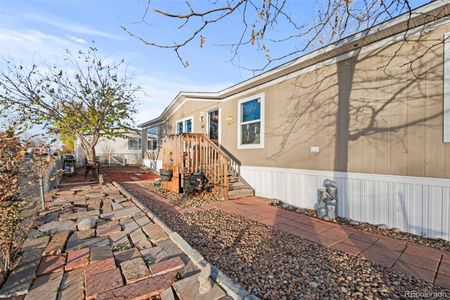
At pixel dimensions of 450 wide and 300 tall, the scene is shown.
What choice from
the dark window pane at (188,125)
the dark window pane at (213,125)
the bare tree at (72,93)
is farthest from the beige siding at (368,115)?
the bare tree at (72,93)

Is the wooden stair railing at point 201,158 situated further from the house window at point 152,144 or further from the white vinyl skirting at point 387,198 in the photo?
the house window at point 152,144

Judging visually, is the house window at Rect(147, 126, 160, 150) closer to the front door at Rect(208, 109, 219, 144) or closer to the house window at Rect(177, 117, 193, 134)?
the house window at Rect(177, 117, 193, 134)

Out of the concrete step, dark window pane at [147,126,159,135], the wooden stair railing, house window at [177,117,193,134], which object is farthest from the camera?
dark window pane at [147,126,159,135]

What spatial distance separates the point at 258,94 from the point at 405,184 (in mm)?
4075

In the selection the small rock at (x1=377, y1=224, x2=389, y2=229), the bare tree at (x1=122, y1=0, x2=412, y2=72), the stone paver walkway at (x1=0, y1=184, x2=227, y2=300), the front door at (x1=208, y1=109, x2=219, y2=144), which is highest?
the bare tree at (x1=122, y1=0, x2=412, y2=72)

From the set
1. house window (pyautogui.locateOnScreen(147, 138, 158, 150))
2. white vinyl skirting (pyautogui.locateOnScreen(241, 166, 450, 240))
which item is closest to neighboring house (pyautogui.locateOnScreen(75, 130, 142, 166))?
house window (pyautogui.locateOnScreen(147, 138, 158, 150))

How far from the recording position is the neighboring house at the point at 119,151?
18859 millimetres

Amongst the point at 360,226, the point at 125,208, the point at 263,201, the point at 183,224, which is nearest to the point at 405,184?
the point at 360,226

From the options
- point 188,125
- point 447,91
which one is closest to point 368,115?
point 447,91

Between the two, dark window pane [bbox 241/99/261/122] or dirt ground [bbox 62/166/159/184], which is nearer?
dark window pane [bbox 241/99/261/122]

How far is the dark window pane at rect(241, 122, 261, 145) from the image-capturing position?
645 cm

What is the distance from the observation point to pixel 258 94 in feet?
20.8

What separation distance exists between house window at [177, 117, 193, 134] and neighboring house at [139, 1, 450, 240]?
4.27 m

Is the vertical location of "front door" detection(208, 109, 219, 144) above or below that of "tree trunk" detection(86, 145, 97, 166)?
above
